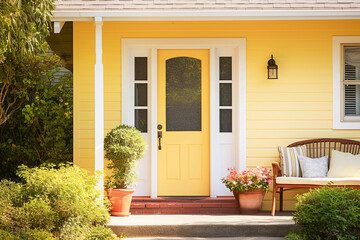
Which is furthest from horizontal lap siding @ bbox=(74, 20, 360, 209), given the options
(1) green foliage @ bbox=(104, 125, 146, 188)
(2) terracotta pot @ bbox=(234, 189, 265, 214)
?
(1) green foliage @ bbox=(104, 125, 146, 188)

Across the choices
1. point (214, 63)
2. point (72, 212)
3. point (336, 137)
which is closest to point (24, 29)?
point (72, 212)

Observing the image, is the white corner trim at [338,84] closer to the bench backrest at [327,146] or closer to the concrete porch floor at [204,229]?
the bench backrest at [327,146]

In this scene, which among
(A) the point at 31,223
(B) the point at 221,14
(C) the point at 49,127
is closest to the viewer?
(A) the point at 31,223

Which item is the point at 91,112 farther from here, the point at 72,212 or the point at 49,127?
the point at 72,212

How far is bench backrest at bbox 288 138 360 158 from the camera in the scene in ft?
25.2

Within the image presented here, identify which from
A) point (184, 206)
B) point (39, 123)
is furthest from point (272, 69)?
point (39, 123)

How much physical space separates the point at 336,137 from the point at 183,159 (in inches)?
89.7

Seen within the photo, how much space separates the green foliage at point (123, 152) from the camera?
23.0 feet

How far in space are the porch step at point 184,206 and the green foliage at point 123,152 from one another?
0.54 m

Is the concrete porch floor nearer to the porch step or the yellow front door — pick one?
the porch step

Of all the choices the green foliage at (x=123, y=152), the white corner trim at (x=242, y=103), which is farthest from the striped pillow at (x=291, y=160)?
the green foliage at (x=123, y=152)

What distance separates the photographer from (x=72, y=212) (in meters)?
5.84

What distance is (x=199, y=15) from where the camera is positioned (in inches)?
267

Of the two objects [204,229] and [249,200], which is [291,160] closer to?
[249,200]
